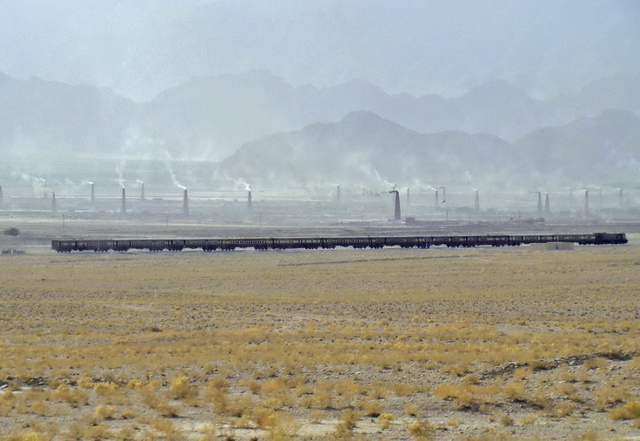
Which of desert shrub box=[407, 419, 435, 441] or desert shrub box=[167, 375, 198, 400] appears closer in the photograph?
desert shrub box=[407, 419, 435, 441]

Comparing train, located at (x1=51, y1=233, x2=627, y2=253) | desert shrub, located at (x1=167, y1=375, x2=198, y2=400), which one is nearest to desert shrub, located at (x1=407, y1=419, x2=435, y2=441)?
desert shrub, located at (x1=167, y1=375, x2=198, y2=400)

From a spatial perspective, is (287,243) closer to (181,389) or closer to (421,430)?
(181,389)

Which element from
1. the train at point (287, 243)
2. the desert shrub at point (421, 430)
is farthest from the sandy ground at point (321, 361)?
the train at point (287, 243)

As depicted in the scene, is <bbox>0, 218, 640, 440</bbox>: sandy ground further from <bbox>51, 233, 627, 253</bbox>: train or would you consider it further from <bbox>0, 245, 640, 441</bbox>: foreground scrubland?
<bbox>51, 233, 627, 253</bbox>: train

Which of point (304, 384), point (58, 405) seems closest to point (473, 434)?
point (304, 384)

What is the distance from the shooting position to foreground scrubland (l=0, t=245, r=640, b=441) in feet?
40.3

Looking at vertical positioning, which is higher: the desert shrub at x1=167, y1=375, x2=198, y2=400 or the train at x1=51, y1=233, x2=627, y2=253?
the train at x1=51, y1=233, x2=627, y2=253

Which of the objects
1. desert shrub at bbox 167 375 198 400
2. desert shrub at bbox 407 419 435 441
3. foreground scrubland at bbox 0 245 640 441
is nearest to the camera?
desert shrub at bbox 407 419 435 441

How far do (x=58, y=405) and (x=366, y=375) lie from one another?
19.4ft

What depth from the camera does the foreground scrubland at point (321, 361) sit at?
12.3 meters

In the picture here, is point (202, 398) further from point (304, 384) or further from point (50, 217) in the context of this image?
point (50, 217)

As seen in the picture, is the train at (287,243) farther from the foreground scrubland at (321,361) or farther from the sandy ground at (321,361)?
the foreground scrubland at (321,361)

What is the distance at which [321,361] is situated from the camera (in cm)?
1755

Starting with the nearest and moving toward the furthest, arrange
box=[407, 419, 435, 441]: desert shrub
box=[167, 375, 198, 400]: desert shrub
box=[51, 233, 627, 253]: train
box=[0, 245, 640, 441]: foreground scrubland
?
box=[407, 419, 435, 441]: desert shrub < box=[0, 245, 640, 441]: foreground scrubland < box=[167, 375, 198, 400]: desert shrub < box=[51, 233, 627, 253]: train
